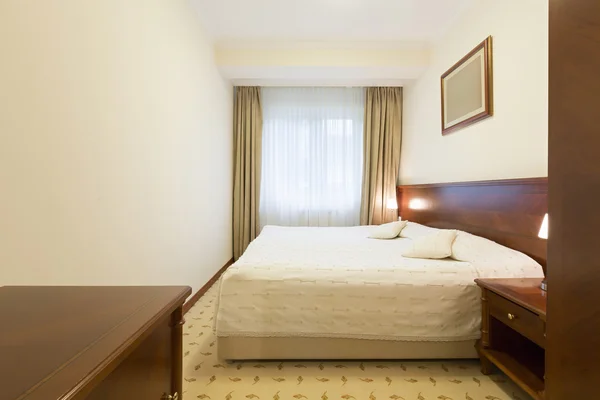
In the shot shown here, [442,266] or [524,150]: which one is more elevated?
[524,150]

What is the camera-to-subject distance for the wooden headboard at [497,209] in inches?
71.4

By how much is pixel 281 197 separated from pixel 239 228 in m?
0.81

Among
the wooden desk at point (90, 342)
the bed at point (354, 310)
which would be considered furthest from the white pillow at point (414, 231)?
the wooden desk at point (90, 342)

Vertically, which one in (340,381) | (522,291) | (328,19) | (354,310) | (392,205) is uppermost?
(328,19)

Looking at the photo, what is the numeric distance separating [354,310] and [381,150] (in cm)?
311

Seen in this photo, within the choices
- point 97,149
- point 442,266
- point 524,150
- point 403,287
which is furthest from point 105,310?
point 524,150

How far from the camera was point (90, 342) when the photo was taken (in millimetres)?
521

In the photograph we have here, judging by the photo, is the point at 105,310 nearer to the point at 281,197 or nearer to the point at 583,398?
the point at 583,398

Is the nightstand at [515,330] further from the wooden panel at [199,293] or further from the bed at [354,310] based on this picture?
the wooden panel at [199,293]

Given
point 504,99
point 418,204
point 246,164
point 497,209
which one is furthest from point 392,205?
point 246,164

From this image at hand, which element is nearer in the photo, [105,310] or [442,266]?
[105,310]

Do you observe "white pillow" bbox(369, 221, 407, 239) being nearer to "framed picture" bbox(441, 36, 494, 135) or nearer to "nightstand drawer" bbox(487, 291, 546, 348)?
"framed picture" bbox(441, 36, 494, 135)

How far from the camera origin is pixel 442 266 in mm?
1793

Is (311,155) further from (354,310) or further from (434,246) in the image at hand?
(354,310)
